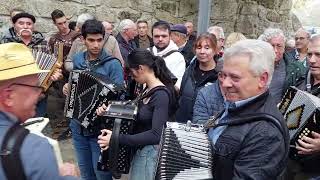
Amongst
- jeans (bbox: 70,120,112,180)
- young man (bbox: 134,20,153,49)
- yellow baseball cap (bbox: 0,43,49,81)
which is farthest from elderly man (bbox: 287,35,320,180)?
young man (bbox: 134,20,153,49)

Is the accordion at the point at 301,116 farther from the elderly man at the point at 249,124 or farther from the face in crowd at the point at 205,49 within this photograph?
the face in crowd at the point at 205,49

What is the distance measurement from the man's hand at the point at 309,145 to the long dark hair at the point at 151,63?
1.09 m

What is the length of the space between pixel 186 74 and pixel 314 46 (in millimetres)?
1110

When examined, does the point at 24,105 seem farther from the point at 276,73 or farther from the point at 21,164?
the point at 276,73

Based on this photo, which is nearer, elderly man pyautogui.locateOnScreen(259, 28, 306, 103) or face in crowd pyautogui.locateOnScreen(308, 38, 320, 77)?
face in crowd pyautogui.locateOnScreen(308, 38, 320, 77)

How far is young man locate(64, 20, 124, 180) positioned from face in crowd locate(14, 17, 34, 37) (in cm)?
112

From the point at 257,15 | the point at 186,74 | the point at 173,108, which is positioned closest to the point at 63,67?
the point at 186,74

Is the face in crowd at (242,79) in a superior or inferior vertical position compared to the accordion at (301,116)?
superior

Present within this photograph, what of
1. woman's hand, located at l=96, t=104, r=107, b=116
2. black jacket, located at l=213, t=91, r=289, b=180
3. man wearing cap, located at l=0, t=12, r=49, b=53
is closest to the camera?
black jacket, located at l=213, t=91, r=289, b=180

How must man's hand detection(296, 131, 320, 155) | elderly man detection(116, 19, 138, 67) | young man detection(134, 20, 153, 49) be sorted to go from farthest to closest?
young man detection(134, 20, 153, 49), elderly man detection(116, 19, 138, 67), man's hand detection(296, 131, 320, 155)

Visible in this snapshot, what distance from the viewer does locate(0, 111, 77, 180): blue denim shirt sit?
1.39 m

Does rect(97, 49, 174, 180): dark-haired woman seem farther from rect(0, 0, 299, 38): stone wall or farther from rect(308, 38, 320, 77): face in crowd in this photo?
rect(0, 0, 299, 38): stone wall

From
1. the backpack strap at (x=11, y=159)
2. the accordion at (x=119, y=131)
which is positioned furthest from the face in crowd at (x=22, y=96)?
the accordion at (x=119, y=131)

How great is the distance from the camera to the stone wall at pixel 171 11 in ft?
20.0
